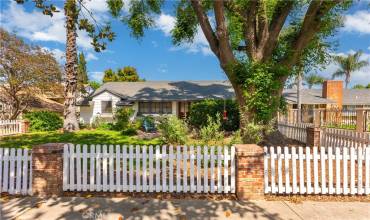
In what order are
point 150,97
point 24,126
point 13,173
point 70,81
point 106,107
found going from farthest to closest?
point 106,107 → point 150,97 → point 24,126 → point 70,81 → point 13,173

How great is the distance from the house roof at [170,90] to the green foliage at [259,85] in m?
14.9

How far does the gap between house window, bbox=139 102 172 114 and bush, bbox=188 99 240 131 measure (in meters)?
7.52

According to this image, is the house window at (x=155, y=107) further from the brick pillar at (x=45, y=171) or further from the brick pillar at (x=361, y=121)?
the brick pillar at (x=45, y=171)

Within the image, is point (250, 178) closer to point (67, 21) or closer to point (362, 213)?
point (362, 213)

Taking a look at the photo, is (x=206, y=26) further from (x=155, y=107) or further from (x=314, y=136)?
(x=155, y=107)

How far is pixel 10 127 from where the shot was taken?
1831 centimetres

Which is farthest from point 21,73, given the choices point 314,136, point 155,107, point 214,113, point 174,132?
point 314,136

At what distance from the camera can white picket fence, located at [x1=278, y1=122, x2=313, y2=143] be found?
12891mm

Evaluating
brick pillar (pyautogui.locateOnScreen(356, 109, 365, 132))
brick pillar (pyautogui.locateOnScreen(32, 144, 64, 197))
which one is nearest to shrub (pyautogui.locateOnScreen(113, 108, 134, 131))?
brick pillar (pyautogui.locateOnScreen(32, 144, 64, 197))

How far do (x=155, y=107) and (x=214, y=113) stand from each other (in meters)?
9.78

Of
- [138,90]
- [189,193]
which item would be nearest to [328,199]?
[189,193]

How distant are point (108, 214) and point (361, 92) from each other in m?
47.6

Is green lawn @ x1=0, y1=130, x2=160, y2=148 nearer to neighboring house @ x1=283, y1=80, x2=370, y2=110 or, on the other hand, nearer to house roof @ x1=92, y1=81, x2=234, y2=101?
house roof @ x1=92, y1=81, x2=234, y2=101

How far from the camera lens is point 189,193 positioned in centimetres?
605
